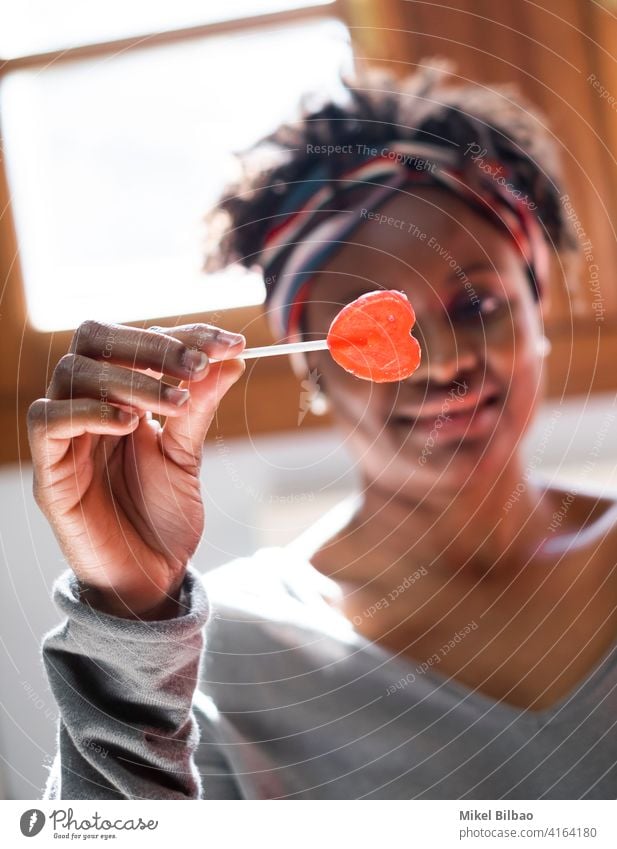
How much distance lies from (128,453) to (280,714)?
0.72 ft

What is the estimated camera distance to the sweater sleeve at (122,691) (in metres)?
0.40

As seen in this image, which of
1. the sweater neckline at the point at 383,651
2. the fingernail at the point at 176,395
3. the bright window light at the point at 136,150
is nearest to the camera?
the fingernail at the point at 176,395

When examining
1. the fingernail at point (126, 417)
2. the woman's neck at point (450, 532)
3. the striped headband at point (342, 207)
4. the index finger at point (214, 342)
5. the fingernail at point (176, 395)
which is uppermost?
the striped headband at point (342, 207)

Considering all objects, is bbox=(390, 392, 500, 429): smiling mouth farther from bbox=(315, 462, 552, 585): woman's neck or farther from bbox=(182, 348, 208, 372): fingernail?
bbox=(182, 348, 208, 372): fingernail

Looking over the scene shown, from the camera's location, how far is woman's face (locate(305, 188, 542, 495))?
533 millimetres

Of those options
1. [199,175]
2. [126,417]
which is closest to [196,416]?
[126,417]

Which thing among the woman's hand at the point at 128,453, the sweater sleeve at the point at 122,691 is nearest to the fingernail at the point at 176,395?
the woman's hand at the point at 128,453

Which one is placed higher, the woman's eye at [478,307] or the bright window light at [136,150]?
the bright window light at [136,150]

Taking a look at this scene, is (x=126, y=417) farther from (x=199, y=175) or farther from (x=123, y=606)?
(x=199, y=175)

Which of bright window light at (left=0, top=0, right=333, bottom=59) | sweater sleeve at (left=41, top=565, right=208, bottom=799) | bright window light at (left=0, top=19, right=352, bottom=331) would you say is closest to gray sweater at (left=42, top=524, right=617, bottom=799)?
sweater sleeve at (left=41, top=565, right=208, bottom=799)

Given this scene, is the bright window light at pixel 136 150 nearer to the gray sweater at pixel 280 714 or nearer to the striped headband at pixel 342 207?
the striped headband at pixel 342 207

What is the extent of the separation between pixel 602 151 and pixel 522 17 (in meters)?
0.12

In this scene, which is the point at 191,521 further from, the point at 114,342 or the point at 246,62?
the point at 246,62
